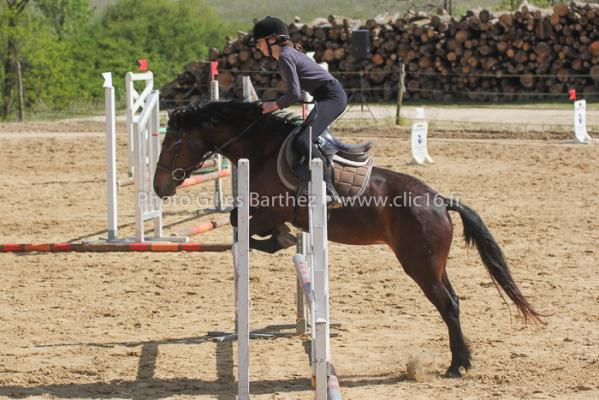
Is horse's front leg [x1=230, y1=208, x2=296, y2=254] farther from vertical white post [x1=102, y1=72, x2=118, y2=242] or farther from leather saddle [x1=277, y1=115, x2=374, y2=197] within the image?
vertical white post [x1=102, y1=72, x2=118, y2=242]

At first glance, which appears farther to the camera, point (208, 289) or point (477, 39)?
point (477, 39)

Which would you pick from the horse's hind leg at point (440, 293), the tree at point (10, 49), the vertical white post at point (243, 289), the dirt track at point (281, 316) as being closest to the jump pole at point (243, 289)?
the vertical white post at point (243, 289)

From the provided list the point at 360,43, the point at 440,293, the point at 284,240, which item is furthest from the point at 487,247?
→ the point at 360,43

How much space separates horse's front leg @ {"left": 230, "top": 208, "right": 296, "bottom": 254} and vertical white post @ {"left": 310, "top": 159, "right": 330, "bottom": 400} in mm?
1565

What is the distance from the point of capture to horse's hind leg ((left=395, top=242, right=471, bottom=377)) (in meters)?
5.79

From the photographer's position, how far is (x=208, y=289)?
→ 7965 millimetres

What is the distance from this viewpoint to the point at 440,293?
19.4ft

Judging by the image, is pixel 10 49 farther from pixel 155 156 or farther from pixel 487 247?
pixel 487 247

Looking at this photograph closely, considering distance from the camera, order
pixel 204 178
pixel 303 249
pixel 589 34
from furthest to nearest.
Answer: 1. pixel 589 34
2. pixel 204 178
3. pixel 303 249

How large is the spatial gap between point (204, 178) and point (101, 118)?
1222cm

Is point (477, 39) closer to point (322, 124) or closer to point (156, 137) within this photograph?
point (156, 137)

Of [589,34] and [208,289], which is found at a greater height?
[589,34]

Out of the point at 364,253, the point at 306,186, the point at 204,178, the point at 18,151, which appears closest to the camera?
the point at 306,186

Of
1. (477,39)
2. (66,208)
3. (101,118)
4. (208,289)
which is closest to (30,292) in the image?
(208,289)
